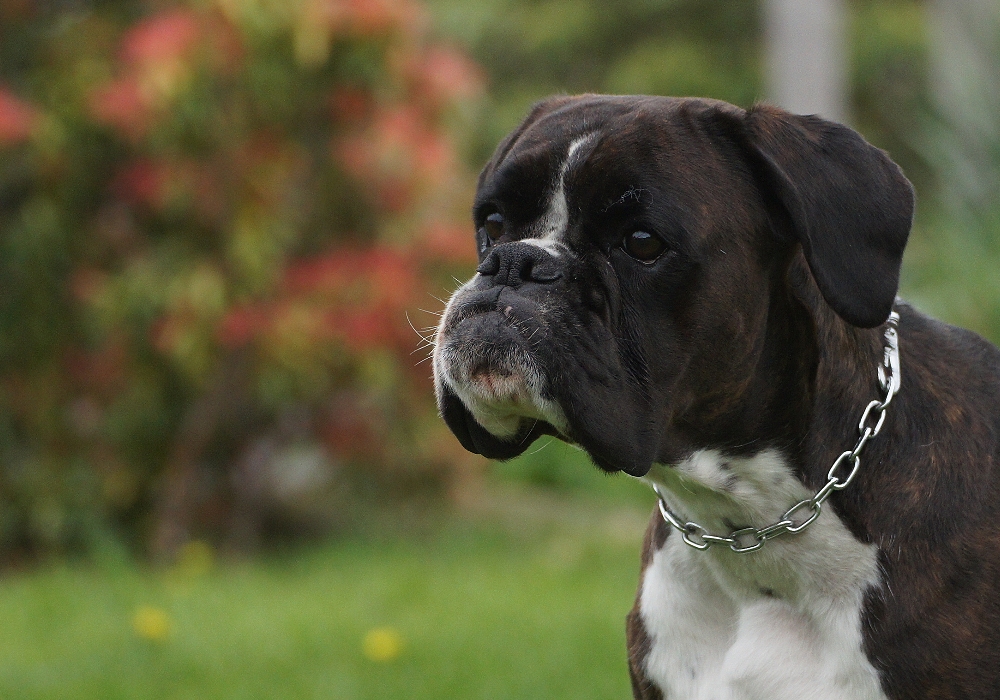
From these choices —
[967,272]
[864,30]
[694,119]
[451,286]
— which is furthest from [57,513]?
[864,30]

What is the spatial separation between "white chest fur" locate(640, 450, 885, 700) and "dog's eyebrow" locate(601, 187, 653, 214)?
21.7 inches

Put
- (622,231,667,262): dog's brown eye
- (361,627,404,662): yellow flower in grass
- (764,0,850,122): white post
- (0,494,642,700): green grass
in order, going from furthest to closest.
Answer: (764,0,850,122): white post → (361,627,404,662): yellow flower in grass → (0,494,642,700): green grass → (622,231,667,262): dog's brown eye

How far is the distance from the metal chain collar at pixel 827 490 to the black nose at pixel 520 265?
0.69 metres

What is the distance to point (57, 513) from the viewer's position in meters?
7.69

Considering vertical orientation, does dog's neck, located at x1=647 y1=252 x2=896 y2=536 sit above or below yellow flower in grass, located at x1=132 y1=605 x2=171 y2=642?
above

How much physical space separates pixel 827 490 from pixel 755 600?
30 cm

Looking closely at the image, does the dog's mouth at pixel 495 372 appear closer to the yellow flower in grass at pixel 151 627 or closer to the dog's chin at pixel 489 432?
the dog's chin at pixel 489 432

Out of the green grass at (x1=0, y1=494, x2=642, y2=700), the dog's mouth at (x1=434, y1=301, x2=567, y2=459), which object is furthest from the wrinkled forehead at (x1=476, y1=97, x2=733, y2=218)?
the green grass at (x1=0, y1=494, x2=642, y2=700)

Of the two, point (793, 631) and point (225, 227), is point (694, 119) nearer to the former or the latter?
point (793, 631)

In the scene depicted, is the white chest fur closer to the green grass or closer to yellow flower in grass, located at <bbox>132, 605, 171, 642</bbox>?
the green grass

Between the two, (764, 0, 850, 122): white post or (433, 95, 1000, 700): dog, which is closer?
(433, 95, 1000, 700): dog

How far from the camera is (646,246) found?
2.70 metres

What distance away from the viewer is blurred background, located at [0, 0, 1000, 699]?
271 inches

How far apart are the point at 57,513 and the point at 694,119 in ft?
19.3
